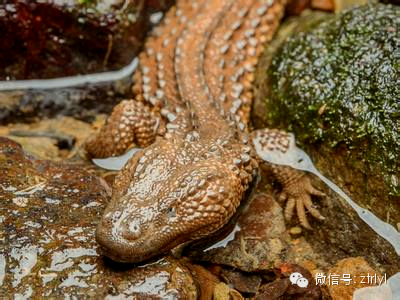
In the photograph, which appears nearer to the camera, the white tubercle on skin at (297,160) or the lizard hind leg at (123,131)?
the white tubercle on skin at (297,160)

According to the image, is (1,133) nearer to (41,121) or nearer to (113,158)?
(41,121)

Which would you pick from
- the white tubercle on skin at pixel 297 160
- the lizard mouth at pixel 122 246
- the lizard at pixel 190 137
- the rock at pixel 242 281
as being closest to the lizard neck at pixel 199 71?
the lizard at pixel 190 137

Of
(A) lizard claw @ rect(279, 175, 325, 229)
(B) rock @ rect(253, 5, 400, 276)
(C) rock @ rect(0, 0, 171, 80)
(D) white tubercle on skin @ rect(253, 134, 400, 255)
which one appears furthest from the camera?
(C) rock @ rect(0, 0, 171, 80)

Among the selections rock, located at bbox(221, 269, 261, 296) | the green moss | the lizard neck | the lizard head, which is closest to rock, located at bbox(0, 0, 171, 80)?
the lizard neck

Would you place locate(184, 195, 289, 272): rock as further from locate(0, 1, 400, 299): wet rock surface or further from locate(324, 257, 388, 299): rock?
locate(324, 257, 388, 299): rock

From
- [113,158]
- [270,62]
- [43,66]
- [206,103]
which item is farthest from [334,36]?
[43,66]

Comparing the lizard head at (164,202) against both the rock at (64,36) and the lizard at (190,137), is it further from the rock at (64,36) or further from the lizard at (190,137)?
the rock at (64,36)
